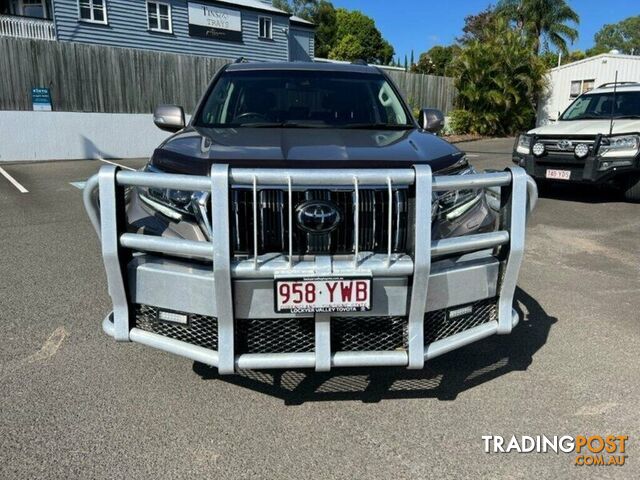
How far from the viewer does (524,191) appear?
260cm

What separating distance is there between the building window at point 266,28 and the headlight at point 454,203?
83.9 ft

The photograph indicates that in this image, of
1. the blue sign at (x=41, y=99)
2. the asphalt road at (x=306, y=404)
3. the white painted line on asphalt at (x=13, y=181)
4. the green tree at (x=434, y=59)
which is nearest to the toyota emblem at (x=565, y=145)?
the asphalt road at (x=306, y=404)

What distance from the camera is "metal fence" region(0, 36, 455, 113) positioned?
584 inches

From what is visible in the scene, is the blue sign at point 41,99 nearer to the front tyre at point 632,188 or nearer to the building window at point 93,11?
the building window at point 93,11

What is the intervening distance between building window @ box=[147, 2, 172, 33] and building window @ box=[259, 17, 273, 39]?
4.76m

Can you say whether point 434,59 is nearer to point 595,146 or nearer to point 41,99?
point 41,99

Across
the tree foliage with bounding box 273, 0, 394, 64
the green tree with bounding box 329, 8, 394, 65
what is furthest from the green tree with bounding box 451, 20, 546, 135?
the green tree with bounding box 329, 8, 394, 65

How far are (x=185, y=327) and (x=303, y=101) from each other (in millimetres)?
2141

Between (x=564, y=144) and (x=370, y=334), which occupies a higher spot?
(x=564, y=144)

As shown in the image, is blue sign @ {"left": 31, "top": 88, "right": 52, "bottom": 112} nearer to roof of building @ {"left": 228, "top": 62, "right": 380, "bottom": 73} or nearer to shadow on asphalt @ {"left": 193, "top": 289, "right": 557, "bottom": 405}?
roof of building @ {"left": 228, "top": 62, "right": 380, "bottom": 73}

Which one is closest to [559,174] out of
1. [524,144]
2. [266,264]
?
[524,144]

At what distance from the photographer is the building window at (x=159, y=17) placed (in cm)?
2250

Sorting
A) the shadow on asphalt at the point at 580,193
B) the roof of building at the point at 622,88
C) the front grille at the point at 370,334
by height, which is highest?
the roof of building at the point at 622,88

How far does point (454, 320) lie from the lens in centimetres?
270
